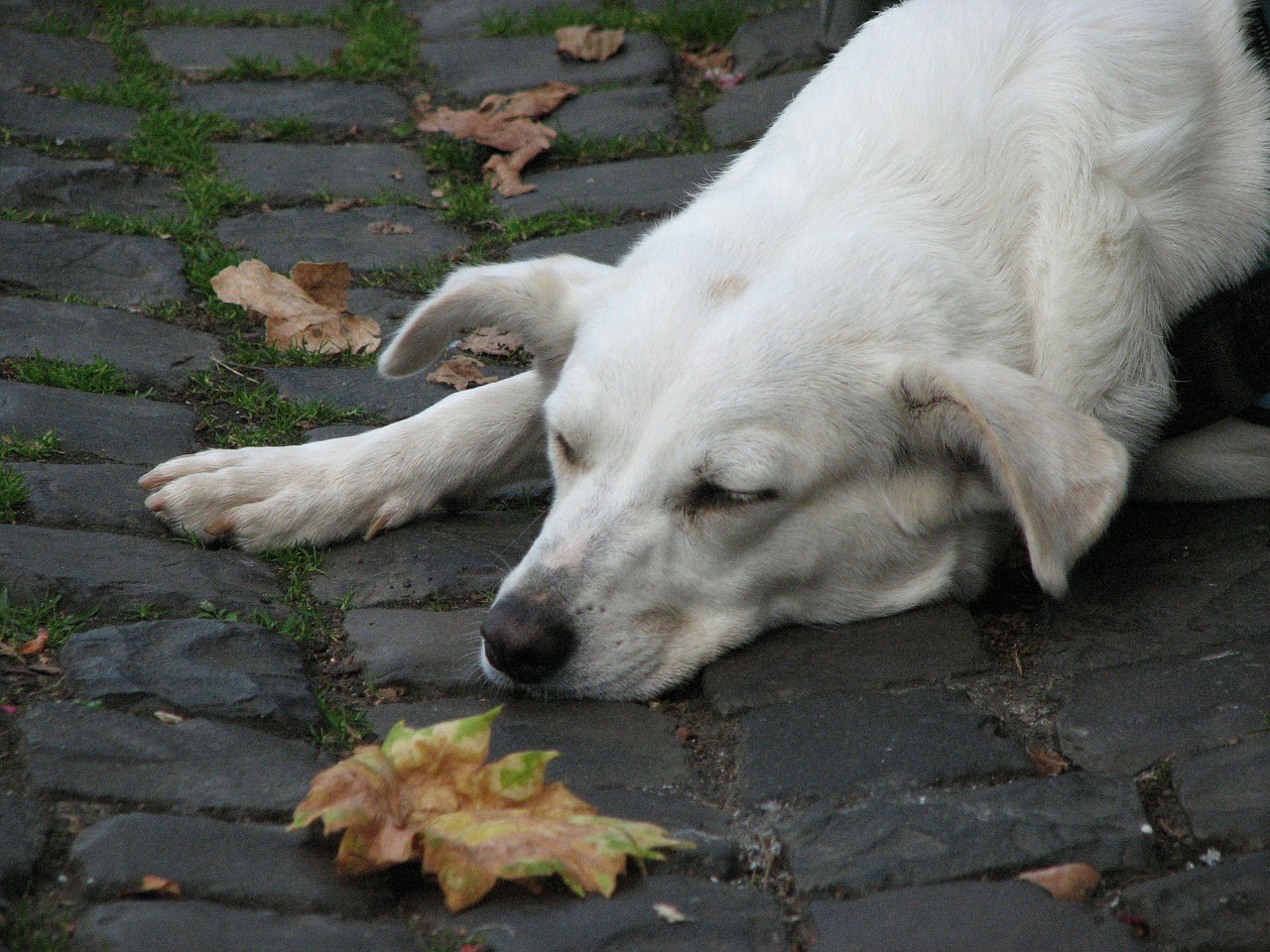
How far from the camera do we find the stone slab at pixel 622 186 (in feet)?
16.1

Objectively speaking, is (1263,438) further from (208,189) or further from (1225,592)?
(208,189)

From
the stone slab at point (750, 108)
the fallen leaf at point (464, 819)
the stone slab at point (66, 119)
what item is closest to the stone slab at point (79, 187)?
the stone slab at point (66, 119)

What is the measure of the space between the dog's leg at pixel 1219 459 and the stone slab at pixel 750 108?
267 cm

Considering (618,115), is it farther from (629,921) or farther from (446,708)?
(629,921)

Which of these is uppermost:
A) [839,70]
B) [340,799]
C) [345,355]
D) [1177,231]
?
[839,70]

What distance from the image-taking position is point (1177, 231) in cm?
293

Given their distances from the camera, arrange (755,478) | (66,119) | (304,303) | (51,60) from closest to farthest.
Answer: (755,478), (304,303), (66,119), (51,60)

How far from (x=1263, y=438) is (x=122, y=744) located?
2635mm

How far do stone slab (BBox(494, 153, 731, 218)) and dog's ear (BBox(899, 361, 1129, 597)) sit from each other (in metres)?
2.43

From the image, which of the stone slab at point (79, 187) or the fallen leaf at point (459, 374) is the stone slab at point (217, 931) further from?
the stone slab at point (79, 187)

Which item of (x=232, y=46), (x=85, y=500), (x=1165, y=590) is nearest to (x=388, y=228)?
(x=85, y=500)

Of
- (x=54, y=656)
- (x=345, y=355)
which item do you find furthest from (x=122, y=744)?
(x=345, y=355)

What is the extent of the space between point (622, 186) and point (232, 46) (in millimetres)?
2523

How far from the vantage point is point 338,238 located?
4.70 meters
